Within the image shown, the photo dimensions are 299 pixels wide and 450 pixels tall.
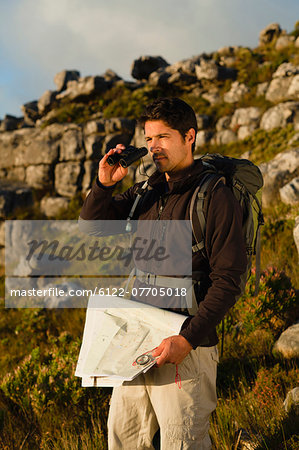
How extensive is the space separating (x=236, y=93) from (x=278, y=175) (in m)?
9.92

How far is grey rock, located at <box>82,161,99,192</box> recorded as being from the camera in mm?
16578

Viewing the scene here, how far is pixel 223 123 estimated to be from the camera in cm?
1622

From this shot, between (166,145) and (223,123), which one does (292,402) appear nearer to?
(166,145)

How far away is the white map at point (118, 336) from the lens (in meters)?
1.94

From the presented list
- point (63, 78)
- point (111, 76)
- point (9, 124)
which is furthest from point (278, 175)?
point (63, 78)

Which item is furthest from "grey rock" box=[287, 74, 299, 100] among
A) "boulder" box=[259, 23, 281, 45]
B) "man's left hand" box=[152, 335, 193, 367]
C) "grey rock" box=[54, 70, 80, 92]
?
"grey rock" box=[54, 70, 80, 92]

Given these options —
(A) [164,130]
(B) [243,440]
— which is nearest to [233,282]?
(A) [164,130]

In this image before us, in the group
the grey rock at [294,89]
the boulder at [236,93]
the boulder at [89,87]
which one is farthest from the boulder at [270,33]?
the boulder at [89,87]

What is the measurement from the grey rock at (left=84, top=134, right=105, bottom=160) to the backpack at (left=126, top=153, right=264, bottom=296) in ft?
48.8

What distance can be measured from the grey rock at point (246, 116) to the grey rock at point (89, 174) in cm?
684

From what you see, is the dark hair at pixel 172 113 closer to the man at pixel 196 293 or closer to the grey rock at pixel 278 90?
the man at pixel 196 293

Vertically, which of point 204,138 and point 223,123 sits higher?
point 223,123

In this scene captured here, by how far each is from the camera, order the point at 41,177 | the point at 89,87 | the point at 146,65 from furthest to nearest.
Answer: the point at 146,65 → the point at 89,87 → the point at 41,177

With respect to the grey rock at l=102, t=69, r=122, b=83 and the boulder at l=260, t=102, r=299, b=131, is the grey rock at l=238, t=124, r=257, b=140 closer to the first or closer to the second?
the boulder at l=260, t=102, r=299, b=131
